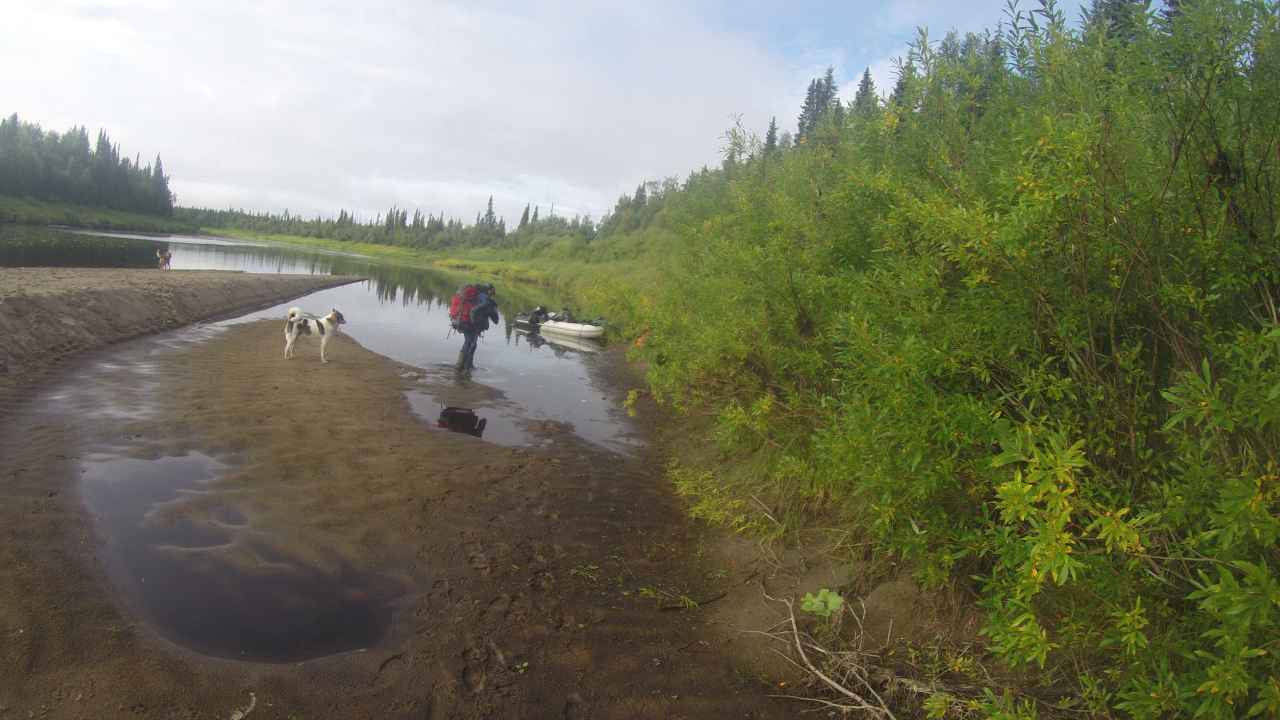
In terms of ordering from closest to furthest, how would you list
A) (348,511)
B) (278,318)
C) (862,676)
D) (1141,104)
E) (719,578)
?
(1141,104) < (862,676) < (719,578) < (348,511) < (278,318)

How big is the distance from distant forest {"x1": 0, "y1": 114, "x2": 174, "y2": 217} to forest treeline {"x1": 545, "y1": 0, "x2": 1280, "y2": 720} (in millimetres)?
121675

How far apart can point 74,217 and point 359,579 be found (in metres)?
113

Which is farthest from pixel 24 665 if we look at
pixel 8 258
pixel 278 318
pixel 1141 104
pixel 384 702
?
pixel 8 258

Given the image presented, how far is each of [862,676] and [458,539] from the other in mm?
4398

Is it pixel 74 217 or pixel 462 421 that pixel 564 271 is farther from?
pixel 74 217

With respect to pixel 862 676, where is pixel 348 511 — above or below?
below

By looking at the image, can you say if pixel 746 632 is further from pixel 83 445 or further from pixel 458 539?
pixel 83 445

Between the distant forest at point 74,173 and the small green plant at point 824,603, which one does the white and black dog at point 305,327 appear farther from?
the distant forest at point 74,173

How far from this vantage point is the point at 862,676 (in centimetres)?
457

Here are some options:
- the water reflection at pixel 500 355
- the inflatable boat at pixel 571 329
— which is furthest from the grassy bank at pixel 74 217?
the inflatable boat at pixel 571 329

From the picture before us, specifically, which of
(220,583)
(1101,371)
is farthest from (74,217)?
(1101,371)

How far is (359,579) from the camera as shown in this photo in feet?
20.2

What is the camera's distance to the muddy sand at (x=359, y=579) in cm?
448

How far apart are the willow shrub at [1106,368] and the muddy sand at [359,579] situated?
214 cm
